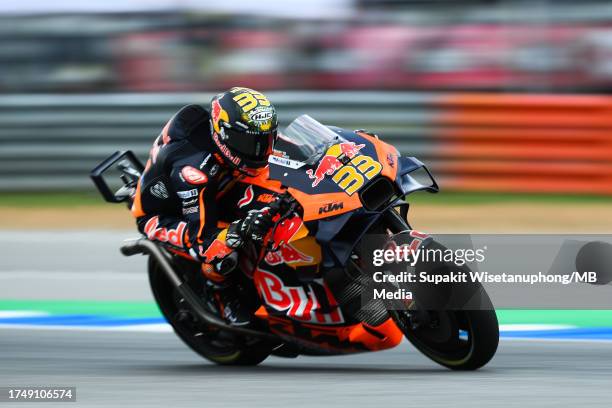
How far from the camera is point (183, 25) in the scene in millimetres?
11102

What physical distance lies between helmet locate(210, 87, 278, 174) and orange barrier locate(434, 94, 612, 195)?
→ 5.25 m

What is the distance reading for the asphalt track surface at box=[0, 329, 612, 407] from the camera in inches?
197

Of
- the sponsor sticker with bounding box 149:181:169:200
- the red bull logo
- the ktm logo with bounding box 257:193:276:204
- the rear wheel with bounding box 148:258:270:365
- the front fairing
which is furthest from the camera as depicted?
the rear wheel with bounding box 148:258:270:365

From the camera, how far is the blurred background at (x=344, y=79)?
1070cm

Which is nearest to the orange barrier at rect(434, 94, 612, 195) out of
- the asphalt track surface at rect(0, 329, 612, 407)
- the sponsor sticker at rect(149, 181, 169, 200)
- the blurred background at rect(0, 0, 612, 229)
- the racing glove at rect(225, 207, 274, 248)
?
the blurred background at rect(0, 0, 612, 229)

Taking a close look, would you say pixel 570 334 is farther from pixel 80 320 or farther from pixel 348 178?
pixel 80 320

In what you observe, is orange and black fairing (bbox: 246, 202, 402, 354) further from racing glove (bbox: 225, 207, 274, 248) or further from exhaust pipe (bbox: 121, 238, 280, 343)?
exhaust pipe (bbox: 121, 238, 280, 343)

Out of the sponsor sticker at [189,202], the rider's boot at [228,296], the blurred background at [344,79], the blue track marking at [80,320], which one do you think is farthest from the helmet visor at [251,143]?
the blurred background at [344,79]

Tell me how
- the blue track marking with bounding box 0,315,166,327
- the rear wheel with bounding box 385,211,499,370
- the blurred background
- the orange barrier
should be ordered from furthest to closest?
1. the blurred background
2. the orange barrier
3. the blue track marking with bounding box 0,315,166,327
4. the rear wheel with bounding box 385,211,499,370

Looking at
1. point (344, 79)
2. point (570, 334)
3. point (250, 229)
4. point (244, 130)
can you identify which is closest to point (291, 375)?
point (250, 229)

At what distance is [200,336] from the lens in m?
6.48

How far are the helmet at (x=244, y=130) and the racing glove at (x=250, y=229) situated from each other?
0.27 metres

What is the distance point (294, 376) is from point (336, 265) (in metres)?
0.67

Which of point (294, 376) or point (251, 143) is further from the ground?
point (251, 143)
